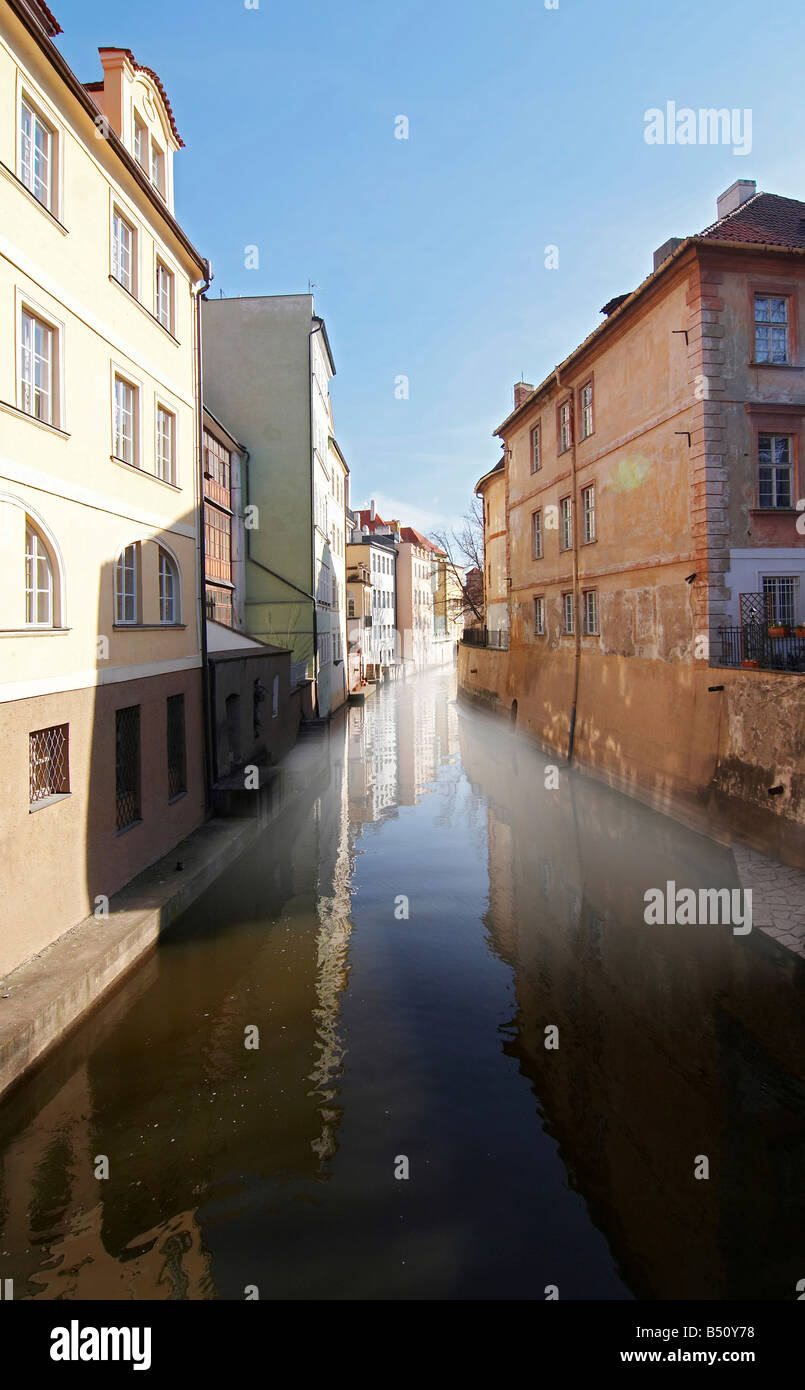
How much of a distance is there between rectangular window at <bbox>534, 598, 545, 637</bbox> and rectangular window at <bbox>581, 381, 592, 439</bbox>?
5.98 m

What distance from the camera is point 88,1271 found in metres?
4.77

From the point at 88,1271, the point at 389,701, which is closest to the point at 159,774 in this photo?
the point at 88,1271

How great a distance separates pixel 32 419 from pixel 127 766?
462 cm

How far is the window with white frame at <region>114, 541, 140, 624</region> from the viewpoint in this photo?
1050 centimetres

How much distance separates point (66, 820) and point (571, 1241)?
6132 millimetres

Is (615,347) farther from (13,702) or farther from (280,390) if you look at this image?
(13,702)

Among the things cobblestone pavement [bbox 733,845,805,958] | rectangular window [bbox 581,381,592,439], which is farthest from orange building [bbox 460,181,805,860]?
rectangular window [bbox 581,381,592,439]

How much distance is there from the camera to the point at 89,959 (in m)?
7.79

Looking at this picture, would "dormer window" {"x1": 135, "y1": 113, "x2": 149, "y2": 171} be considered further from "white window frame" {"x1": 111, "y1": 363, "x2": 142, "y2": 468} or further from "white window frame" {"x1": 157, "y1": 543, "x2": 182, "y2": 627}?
"white window frame" {"x1": 157, "y1": 543, "x2": 182, "y2": 627}

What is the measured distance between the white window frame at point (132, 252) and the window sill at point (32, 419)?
290 centimetres

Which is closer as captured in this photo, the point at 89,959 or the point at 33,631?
the point at 89,959

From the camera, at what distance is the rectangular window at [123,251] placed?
1063 centimetres

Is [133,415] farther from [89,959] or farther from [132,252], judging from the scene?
[89,959]

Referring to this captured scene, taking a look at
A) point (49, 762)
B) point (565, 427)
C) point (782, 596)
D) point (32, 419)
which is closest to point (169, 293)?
point (32, 419)
